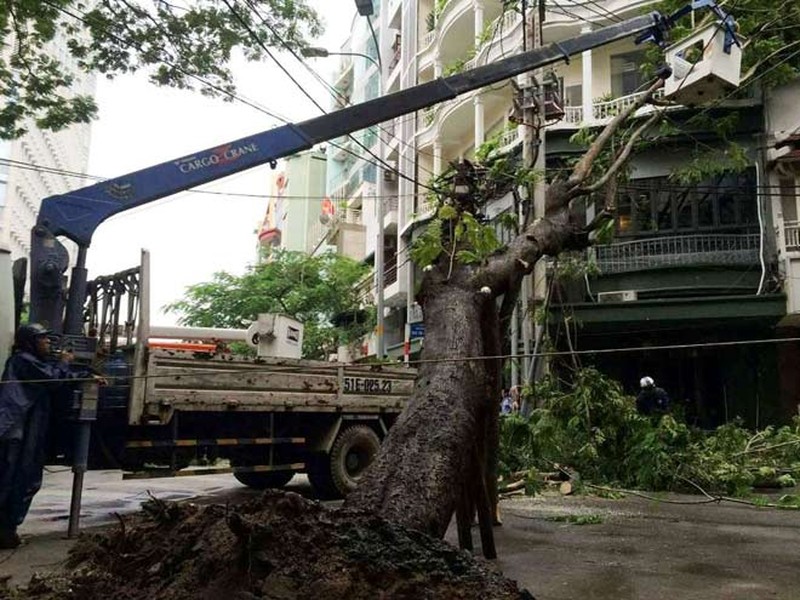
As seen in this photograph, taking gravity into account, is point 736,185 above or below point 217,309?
above

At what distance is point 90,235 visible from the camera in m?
7.32

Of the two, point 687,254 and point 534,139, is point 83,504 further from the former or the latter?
A: point 687,254

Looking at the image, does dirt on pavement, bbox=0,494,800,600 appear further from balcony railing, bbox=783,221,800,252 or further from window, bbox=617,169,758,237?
window, bbox=617,169,758,237

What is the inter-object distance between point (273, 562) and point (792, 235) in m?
17.4

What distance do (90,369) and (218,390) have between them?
1666mm

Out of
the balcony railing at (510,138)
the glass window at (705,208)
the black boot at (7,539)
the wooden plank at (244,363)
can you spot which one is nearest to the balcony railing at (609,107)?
the balcony railing at (510,138)

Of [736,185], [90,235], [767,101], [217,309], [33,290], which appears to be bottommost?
[33,290]

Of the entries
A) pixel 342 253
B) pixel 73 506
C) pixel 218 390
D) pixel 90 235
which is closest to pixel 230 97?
pixel 90 235

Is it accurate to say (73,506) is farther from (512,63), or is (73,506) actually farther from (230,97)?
(512,63)

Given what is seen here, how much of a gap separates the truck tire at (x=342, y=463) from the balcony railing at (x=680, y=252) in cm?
1022

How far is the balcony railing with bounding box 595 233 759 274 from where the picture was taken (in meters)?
17.9

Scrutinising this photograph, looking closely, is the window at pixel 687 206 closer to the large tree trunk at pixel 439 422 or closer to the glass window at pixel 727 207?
the glass window at pixel 727 207

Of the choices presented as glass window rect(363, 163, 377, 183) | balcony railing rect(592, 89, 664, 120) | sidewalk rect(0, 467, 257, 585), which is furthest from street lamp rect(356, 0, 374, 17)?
glass window rect(363, 163, 377, 183)

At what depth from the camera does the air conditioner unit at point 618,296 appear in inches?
720
